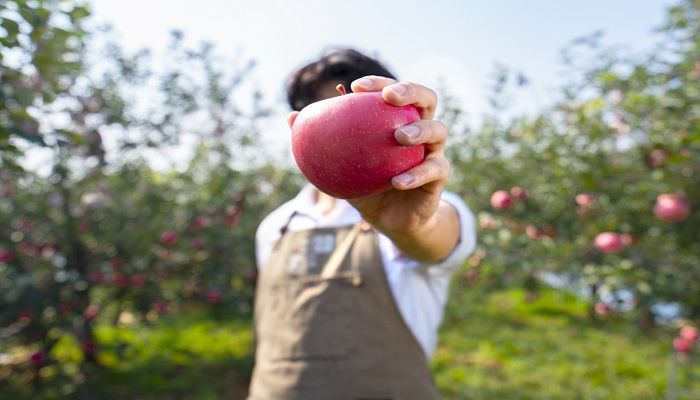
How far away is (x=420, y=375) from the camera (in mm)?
1271

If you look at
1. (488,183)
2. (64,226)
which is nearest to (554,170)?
(488,183)

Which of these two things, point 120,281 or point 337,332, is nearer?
point 337,332

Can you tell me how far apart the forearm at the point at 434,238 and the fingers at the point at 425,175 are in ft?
0.57

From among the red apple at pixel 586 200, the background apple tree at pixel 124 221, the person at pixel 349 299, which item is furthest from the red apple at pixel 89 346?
the red apple at pixel 586 200

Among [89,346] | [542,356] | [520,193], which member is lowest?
[542,356]

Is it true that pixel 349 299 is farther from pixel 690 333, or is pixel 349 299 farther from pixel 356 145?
pixel 690 333

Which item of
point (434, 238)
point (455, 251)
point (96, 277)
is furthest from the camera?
point (96, 277)

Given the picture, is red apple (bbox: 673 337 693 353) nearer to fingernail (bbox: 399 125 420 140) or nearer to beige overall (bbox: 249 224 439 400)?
beige overall (bbox: 249 224 439 400)

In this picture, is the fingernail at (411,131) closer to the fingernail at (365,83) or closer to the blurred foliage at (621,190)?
the fingernail at (365,83)

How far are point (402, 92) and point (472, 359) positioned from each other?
3851mm

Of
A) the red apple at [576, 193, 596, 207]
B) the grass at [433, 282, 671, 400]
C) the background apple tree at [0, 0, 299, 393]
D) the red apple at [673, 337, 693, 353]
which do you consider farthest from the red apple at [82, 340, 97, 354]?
the red apple at [673, 337, 693, 353]

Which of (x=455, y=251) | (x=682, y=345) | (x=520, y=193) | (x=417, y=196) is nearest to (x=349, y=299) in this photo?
(x=455, y=251)

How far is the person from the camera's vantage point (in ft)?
4.02

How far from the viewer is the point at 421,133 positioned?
818 mm
